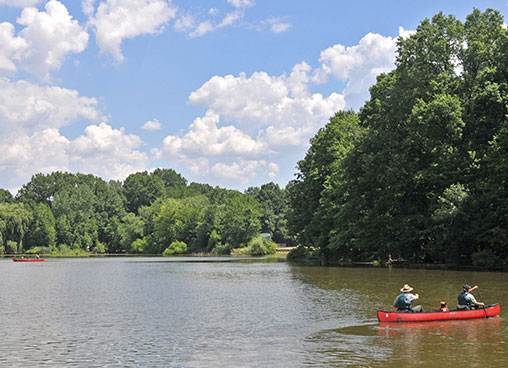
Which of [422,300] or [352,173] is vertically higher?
[352,173]

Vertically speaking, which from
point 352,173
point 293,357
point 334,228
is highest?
point 352,173

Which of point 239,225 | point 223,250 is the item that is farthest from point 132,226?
point 239,225

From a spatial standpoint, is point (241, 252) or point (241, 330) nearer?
point (241, 330)

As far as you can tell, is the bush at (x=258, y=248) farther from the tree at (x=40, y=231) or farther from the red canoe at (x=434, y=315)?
the red canoe at (x=434, y=315)

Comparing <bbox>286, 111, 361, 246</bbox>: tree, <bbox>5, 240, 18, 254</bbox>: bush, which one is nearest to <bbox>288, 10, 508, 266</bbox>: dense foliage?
<bbox>286, 111, 361, 246</bbox>: tree

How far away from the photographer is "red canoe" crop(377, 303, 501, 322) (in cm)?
2389

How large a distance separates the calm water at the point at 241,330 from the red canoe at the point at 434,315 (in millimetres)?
290

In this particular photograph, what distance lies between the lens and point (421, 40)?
202 ft

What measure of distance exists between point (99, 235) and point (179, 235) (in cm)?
3974

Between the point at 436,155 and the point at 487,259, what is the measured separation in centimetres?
1108

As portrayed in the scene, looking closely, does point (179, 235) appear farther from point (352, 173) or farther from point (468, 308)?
point (468, 308)

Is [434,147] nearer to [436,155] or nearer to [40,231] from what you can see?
[436,155]

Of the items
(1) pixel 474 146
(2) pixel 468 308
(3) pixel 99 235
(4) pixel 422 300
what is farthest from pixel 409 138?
(3) pixel 99 235

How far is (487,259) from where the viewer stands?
5441 centimetres
